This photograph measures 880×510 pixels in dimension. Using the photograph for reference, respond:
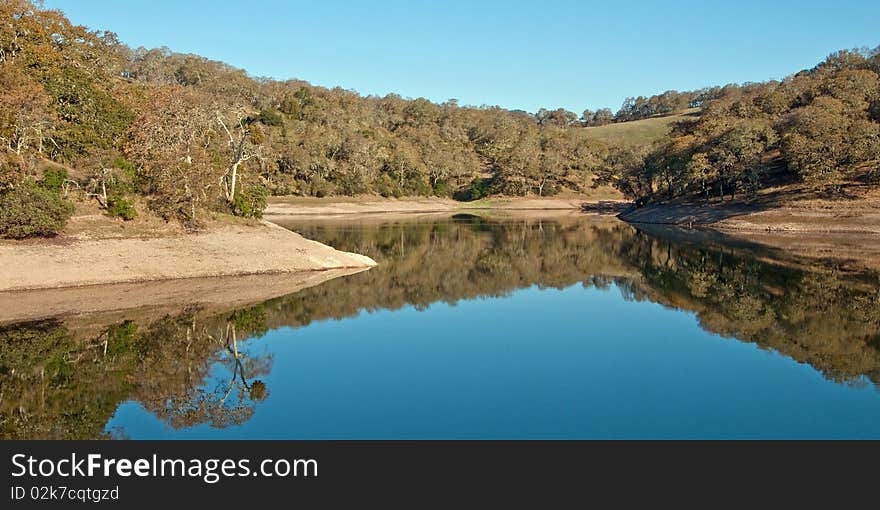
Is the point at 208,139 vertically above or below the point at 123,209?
above

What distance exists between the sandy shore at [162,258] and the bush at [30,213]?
0.60 m

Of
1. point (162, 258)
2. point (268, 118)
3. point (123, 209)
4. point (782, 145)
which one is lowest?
point (162, 258)

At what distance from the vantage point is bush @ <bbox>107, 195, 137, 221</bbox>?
35312 mm

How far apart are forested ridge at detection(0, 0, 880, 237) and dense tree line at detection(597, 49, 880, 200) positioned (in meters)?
0.23

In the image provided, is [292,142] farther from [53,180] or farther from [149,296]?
[149,296]

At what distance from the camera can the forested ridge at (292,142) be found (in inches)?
1484

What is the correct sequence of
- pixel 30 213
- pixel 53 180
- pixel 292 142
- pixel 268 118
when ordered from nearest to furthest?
pixel 30 213 < pixel 53 180 < pixel 292 142 < pixel 268 118

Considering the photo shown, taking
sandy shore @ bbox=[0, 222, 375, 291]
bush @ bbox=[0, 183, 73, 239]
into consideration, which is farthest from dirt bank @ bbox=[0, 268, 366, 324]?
bush @ bbox=[0, 183, 73, 239]

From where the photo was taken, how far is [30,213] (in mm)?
29656

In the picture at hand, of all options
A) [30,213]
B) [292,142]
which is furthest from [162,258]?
[292,142]

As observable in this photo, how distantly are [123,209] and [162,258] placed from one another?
502 cm

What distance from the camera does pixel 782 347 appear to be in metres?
21.0

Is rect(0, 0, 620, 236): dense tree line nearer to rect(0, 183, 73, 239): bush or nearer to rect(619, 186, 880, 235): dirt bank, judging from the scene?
rect(0, 183, 73, 239): bush
